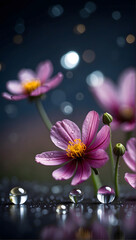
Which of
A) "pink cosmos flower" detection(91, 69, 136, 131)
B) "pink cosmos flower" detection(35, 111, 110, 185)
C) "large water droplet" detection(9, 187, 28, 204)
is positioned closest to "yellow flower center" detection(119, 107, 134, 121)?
"pink cosmos flower" detection(91, 69, 136, 131)

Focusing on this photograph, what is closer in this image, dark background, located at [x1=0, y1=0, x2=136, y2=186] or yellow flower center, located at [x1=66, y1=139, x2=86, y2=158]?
yellow flower center, located at [x1=66, y1=139, x2=86, y2=158]

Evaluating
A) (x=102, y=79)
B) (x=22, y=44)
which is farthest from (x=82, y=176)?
(x=22, y=44)

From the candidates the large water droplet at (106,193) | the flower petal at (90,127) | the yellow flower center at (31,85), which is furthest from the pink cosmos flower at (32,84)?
the large water droplet at (106,193)

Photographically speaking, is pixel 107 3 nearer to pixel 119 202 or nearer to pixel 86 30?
pixel 86 30

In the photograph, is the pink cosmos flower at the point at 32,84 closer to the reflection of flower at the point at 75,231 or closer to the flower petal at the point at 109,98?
the flower petal at the point at 109,98

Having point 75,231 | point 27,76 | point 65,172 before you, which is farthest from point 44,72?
point 75,231

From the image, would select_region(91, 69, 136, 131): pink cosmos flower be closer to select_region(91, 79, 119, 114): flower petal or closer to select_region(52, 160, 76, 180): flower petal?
select_region(91, 79, 119, 114): flower petal
